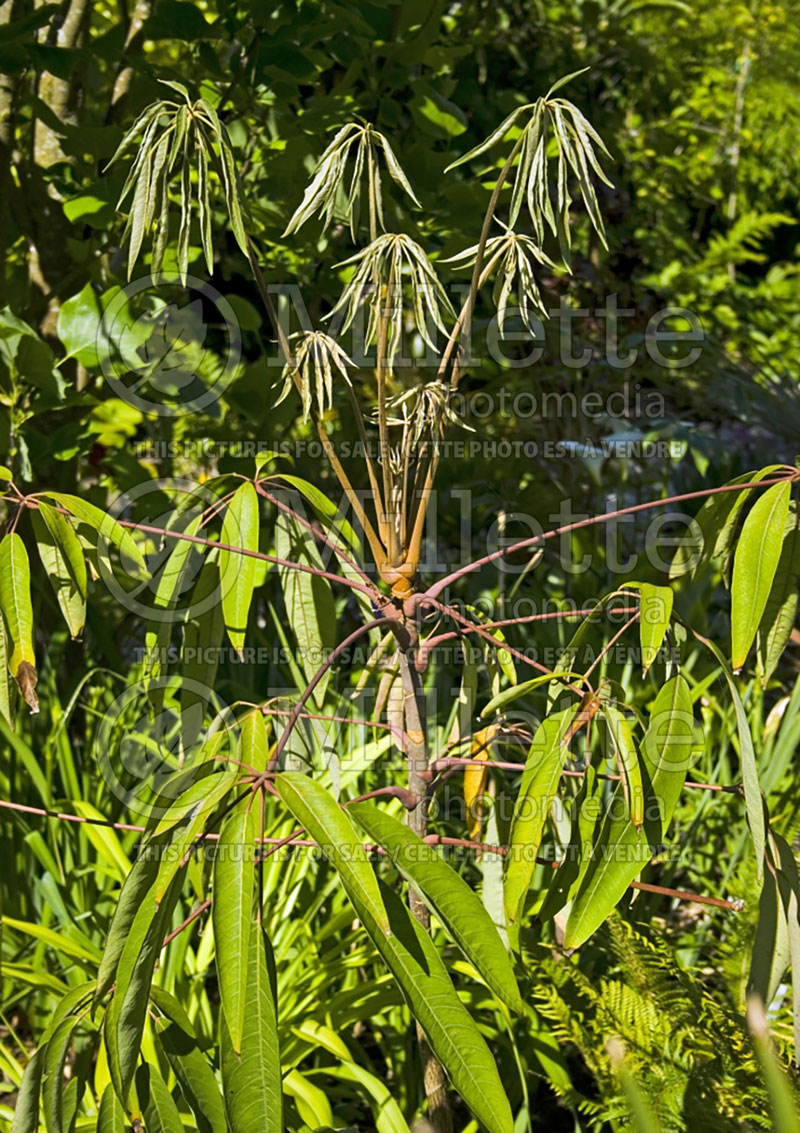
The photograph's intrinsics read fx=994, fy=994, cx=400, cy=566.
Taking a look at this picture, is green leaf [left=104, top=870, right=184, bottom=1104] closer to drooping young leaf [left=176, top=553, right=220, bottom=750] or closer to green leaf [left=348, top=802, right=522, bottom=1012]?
green leaf [left=348, top=802, right=522, bottom=1012]

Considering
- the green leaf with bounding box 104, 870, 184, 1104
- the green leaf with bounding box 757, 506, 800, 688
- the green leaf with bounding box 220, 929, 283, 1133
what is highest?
the green leaf with bounding box 757, 506, 800, 688

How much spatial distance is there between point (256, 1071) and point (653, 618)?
1.21ft

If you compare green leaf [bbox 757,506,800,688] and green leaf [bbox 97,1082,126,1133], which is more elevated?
green leaf [bbox 757,506,800,688]

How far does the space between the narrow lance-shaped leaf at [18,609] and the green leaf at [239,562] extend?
0.49 ft

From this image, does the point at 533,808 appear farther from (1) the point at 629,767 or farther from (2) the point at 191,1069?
(2) the point at 191,1069

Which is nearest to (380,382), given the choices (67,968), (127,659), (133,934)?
(133,934)

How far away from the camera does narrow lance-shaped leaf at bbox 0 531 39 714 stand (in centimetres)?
67

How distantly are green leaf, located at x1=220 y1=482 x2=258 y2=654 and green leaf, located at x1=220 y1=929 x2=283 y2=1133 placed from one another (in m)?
0.26

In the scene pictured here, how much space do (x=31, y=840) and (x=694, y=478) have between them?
6.29 feet

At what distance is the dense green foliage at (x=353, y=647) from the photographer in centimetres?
64

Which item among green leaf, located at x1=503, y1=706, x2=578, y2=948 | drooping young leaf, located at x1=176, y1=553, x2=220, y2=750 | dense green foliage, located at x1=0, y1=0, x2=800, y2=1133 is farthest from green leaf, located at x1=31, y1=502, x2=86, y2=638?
green leaf, located at x1=503, y1=706, x2=578, y2=948

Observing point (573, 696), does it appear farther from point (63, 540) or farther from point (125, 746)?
point (125, 746)

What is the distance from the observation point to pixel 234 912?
0.56 m

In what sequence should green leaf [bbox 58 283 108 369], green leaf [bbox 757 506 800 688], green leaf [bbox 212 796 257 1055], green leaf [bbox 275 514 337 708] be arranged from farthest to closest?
green leaf [bbox 58 283 108 369]
green leaf [bbox 275 514 337 708]
green leaf [bbox 757 506 800 688]
green leaf [bbox 212 796 257 1055]
